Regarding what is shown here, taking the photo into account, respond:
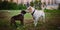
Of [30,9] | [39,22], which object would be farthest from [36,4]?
[39,22]

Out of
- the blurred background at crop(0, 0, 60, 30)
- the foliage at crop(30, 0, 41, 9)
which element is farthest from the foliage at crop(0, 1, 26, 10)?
the foliage at crop(30, 0, 41, 9)

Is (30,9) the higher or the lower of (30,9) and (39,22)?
the higher

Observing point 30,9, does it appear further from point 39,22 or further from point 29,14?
point 39,22

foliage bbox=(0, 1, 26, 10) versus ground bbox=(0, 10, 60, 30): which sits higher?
foliage bbox=(0, 1, 26, 10)

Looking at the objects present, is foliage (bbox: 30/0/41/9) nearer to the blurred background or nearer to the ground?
the blurred background

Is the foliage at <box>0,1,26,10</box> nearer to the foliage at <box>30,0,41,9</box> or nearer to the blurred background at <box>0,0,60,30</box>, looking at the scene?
the blurred background at <box>0,0,60,30</box>

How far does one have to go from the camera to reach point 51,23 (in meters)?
1.64

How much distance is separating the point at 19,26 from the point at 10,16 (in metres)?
0.18

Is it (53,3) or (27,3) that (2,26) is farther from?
(53,3)

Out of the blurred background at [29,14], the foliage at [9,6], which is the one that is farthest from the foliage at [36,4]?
the foliage at [9,6]

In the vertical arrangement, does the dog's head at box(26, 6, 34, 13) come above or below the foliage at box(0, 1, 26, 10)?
below

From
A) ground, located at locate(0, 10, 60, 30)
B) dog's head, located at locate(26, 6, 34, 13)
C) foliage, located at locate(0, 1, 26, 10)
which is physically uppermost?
foliage, located at locate(0, 1, 26, 10)

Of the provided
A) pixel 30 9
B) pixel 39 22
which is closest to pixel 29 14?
pixel 30 9

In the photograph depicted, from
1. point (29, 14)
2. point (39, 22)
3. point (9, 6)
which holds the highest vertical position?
point (9, 6)
